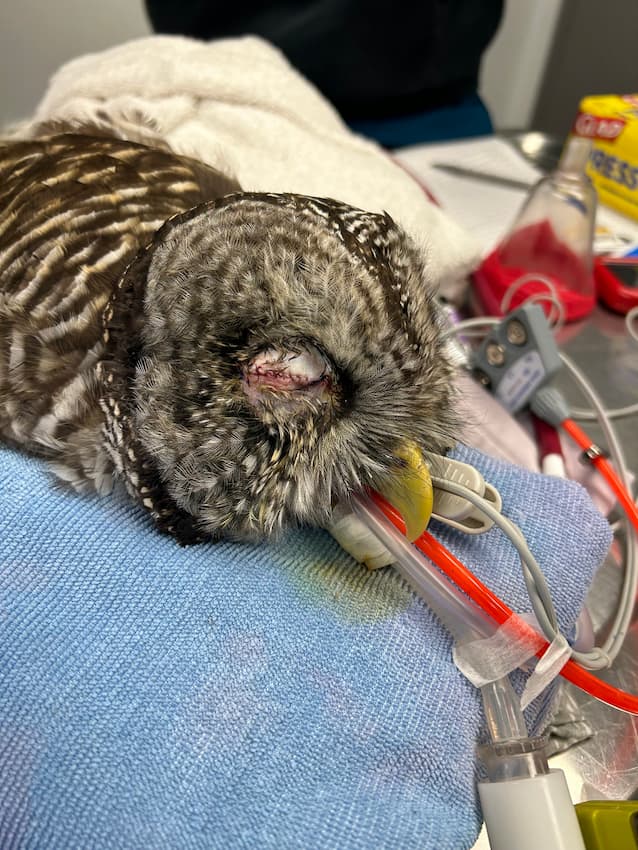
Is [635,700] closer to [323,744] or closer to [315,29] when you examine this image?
[323,744]

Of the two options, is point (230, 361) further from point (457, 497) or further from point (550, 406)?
point (550, 406)

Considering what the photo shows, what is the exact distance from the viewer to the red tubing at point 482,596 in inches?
21.0

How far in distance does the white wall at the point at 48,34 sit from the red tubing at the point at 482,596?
226cm

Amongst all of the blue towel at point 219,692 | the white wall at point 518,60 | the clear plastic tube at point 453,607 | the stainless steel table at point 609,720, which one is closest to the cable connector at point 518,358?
the stainless steel table at point 609,720

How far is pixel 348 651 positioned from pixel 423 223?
83cm

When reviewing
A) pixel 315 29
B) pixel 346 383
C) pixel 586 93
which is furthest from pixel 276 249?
pixel 586 93

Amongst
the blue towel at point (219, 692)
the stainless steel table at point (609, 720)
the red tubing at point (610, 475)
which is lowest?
the stainless steel table at point (609, 720)

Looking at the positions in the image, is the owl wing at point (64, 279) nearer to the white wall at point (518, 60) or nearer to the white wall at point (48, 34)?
the white wall at point (48, 34)

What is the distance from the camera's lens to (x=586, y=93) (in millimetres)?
2434

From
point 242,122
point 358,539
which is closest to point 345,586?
point 358,539

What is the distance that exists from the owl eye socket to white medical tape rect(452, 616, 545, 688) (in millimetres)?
280

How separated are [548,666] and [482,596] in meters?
0.08

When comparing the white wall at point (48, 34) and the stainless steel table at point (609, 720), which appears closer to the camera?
the stainless steel table at point (609, 720)

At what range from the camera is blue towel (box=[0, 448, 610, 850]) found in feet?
1.58
